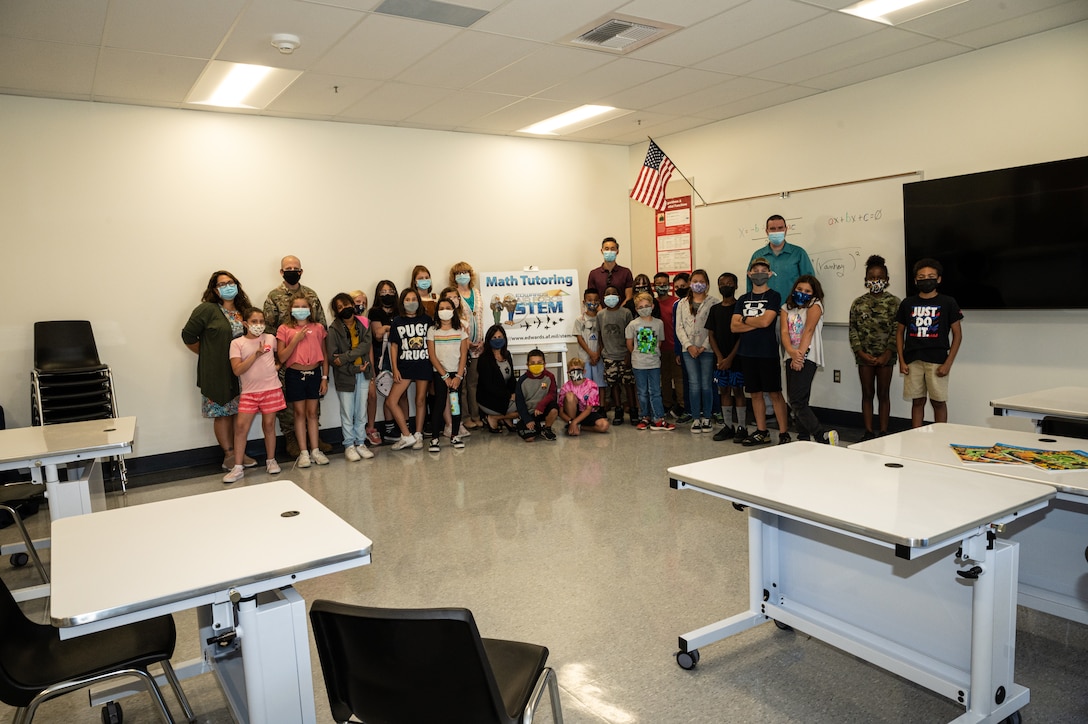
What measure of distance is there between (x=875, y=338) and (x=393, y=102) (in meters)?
4.73

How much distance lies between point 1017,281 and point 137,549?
6.02m

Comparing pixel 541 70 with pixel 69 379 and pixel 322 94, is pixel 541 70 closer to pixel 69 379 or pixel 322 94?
pixel 322 94

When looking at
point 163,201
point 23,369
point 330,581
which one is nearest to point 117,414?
point 23,369

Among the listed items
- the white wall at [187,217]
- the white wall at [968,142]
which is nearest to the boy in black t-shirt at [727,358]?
the white wall at [968,142]

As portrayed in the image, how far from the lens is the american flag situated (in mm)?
7953

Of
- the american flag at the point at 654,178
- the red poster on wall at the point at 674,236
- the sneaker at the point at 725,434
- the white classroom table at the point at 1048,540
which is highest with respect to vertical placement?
the american flag at the point at 654,178

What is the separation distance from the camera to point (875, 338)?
6422 millimetres

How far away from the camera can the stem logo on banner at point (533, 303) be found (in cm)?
807

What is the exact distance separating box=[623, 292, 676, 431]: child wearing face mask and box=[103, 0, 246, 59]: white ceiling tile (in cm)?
443

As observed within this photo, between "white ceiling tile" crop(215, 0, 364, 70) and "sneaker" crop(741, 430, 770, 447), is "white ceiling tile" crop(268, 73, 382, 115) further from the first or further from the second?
"sneaker" crop(741, 430, 770, 447)

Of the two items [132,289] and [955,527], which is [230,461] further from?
[955,527]

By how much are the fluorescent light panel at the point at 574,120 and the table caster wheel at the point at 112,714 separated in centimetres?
626

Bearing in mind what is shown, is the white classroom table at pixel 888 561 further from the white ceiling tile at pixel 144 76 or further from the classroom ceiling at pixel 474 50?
the white ceiling tile at pixel 144 76

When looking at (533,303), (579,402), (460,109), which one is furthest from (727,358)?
(460,109)
